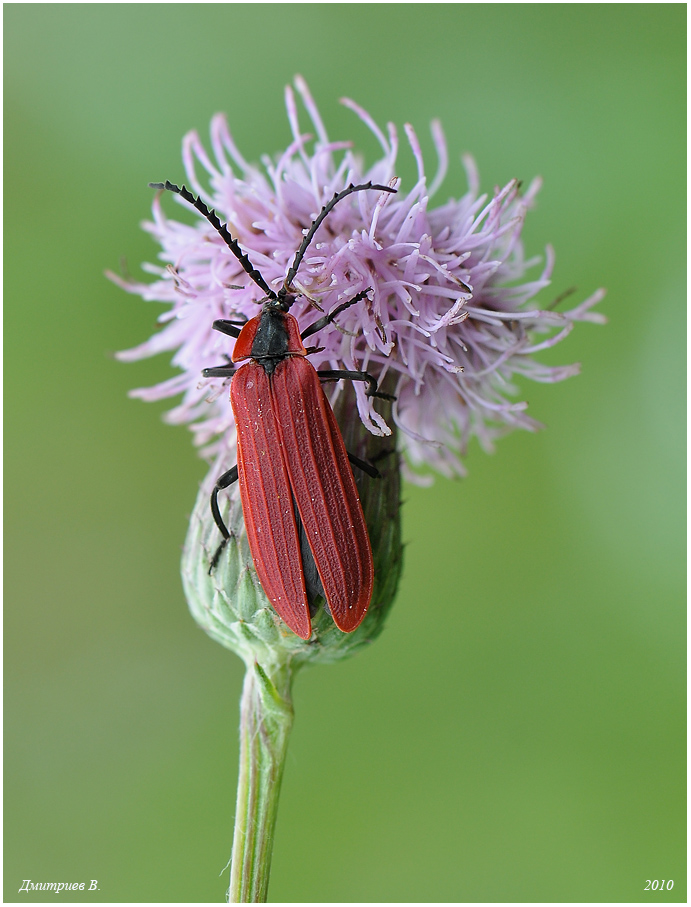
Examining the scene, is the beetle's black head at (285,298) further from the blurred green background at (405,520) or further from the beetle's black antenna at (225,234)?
the blurred green background at (405,520)

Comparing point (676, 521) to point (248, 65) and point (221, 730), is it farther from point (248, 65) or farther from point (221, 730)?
point (248, 65)

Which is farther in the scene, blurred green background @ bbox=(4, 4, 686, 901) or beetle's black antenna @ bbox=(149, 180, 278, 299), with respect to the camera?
blurred green background @ bbox=(4, 4, 686, 901)

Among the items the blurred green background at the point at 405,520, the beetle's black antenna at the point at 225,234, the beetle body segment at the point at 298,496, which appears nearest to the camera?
the beetle body segment at the point at 298,496

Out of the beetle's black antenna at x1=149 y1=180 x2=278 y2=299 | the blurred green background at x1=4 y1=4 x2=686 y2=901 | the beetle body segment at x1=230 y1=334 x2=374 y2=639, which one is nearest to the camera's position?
the beetle body segment at x1=230 y1=334 x2=374 y2=639

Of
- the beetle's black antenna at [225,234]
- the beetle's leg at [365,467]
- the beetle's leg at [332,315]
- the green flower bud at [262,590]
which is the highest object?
the beetle's black antenna at [225,234]

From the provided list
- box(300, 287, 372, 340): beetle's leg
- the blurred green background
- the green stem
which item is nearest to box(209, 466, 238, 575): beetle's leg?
the green stem

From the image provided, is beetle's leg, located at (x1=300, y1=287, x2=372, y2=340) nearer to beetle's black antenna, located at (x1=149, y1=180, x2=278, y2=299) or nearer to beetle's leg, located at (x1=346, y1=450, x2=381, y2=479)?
beetle's black antenna, located at (x1=149, y1=180, x2=278, y2=299)

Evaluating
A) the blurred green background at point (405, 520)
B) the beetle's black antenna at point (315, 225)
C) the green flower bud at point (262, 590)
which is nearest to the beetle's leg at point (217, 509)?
the green flower bud at point (262, 590)

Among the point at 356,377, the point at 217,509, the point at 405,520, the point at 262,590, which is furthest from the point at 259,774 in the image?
the point at 405,520

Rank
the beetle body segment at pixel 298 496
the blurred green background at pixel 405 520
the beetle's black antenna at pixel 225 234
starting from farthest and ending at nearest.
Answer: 1. the blurred green background at pixel 405 520
2. the beetle's black antenna at pixel 225 234
3. the beetle body segment at pixel 298 496
